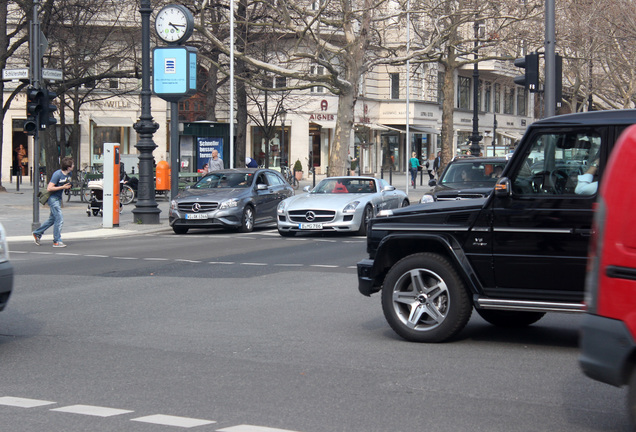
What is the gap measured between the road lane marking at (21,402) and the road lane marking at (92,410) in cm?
21

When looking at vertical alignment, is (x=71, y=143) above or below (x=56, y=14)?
below

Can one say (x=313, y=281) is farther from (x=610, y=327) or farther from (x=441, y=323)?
(x=610, y=327)

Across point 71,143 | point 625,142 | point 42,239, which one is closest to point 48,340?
point 625,142

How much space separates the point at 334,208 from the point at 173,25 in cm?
897

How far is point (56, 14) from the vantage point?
3092 centimetres

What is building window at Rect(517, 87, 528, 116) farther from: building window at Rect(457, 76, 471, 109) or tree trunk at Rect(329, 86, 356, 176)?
tree trunk at Rect(329, 86, 356, 176)

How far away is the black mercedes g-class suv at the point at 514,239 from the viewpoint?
730 cm

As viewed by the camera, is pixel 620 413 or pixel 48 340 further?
pixel 48 340

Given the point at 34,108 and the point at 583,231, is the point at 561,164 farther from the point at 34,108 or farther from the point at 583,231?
the point at 34,108

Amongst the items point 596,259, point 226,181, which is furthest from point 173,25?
point 596,259

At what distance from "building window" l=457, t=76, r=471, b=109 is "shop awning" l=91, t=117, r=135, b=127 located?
26412 mm

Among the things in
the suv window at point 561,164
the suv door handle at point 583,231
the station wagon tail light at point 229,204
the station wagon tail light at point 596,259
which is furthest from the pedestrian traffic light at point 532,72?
the station wagon tail light at point 596,259

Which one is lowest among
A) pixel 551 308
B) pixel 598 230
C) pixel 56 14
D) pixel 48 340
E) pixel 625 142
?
pixel 48 340

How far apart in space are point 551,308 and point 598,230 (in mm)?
2738
